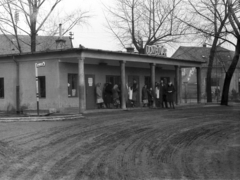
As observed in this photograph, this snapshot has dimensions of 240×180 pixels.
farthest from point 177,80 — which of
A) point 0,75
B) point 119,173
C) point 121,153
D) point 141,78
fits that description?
point 119,173

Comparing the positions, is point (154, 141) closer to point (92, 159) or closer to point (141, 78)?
point (92, 159)

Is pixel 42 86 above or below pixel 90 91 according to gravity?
above

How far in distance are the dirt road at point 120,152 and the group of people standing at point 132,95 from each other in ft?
29.2

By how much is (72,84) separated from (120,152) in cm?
1239

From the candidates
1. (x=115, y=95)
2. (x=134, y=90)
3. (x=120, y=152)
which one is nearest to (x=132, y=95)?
(x=134, y=90)

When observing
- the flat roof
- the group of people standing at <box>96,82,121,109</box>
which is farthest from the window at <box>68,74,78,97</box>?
the group of people standing at <box>96,82,121,109</box>

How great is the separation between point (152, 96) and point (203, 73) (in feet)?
88.2

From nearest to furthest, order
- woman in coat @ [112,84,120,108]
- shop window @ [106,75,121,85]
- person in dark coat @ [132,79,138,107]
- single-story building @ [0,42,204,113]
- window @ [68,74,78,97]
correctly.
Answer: single-story building @ [0,42,204,113] < window @ [68,74,78,97] < woman in coat @ [112,84,120,108] < shop window @ [106,75,121,85] < person in dark coat @ [132,79,138,107]

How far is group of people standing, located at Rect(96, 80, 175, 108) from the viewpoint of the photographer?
70.5 feet

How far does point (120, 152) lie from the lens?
8.11 metres

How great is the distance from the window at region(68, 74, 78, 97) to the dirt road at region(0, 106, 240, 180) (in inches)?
292

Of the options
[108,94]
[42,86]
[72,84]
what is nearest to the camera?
[42,86]

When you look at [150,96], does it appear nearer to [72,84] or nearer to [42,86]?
[72,84]

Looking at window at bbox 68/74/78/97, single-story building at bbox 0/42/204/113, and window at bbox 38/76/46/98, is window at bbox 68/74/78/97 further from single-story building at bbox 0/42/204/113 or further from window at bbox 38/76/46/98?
window at bbox 38/76/46/98
